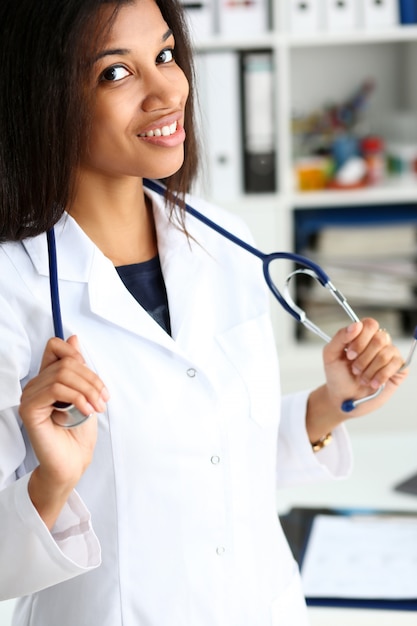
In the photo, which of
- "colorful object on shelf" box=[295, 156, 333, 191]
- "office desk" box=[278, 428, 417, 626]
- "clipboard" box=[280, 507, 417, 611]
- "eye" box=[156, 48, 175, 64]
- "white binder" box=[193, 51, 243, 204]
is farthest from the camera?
"colorful object on shelf" box=[295, 156, 333, 191]

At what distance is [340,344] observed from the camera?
1.20 meters

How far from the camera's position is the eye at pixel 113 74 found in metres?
1.05

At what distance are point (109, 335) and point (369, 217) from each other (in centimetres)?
179

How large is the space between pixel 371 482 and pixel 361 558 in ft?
1.04

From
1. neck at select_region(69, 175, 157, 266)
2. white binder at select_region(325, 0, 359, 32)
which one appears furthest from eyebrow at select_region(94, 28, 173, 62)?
white binder at select_region(325, 0, 359, 32)

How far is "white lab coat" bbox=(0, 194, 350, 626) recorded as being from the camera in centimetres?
99

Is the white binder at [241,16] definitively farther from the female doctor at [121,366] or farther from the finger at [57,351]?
the finger at [57,351]

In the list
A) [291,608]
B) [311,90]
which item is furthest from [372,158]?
[291,608]

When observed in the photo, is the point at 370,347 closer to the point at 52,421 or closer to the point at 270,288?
the point at 270,288

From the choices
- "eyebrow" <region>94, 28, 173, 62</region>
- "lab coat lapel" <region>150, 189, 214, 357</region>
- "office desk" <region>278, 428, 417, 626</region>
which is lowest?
"office desk" <region>278, 428, 417, 626</region>

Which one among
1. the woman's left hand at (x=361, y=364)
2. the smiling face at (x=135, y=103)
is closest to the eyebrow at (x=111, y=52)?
the smiling face at (x=135, y=103)

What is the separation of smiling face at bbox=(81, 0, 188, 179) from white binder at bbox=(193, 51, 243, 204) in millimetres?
1296

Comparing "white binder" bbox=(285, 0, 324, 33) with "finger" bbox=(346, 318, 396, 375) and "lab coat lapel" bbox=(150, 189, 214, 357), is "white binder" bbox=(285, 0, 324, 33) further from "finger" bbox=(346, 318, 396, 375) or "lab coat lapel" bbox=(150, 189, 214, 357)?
"finger" bbox=(346, 318, 396, 375)

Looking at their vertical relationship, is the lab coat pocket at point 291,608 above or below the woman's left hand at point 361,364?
below
